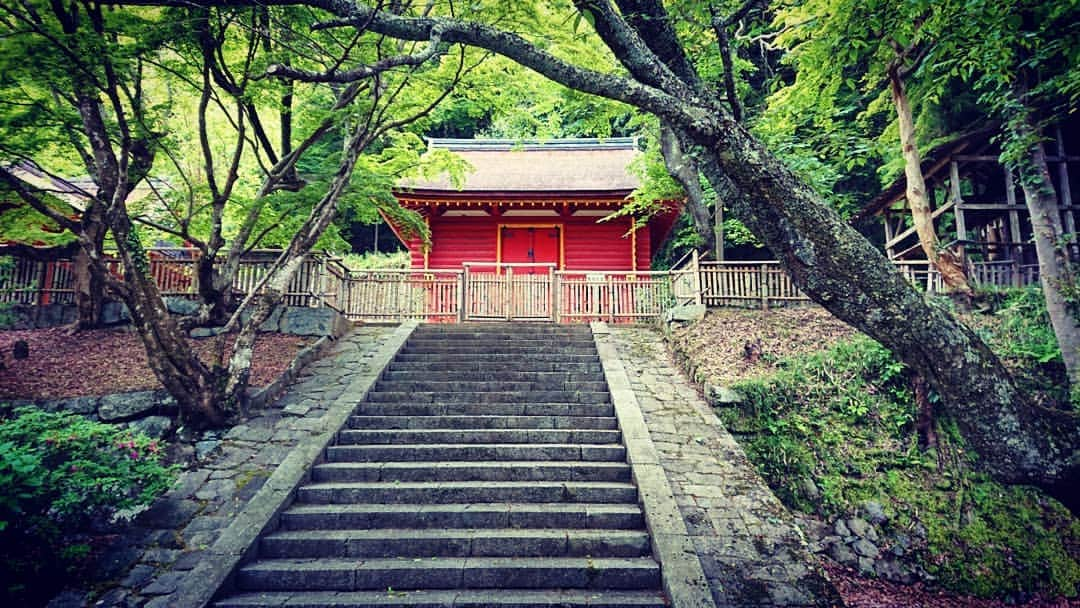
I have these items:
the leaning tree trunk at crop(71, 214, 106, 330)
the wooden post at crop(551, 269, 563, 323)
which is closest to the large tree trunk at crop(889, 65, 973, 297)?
the wooden post at crop(551, 269, 563, 323)

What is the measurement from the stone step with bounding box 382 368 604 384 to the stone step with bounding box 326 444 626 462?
6.53 ft

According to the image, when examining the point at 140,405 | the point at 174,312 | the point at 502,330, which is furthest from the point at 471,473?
the point at 174,312

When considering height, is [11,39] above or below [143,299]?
above

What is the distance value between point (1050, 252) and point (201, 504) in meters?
11.3

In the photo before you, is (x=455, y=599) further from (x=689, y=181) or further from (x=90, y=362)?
(x=689, y=181)

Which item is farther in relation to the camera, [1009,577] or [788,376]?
[788,376]

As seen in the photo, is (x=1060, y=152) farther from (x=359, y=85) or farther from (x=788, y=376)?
(x=359, y=85)

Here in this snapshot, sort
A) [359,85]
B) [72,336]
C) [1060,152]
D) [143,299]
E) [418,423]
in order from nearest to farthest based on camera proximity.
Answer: [143,299]
[418,423]
[359,85]
[72,336]
[1060,152]

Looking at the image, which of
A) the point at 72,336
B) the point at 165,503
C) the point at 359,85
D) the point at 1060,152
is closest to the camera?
the point at 165,503

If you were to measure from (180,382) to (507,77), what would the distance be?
247 inches

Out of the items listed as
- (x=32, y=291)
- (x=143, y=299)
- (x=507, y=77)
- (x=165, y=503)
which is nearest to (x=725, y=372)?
(x=507, y=77)

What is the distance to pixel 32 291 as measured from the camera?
9539 mm

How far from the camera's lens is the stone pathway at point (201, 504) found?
3914 mm

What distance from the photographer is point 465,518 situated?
4.68 m
